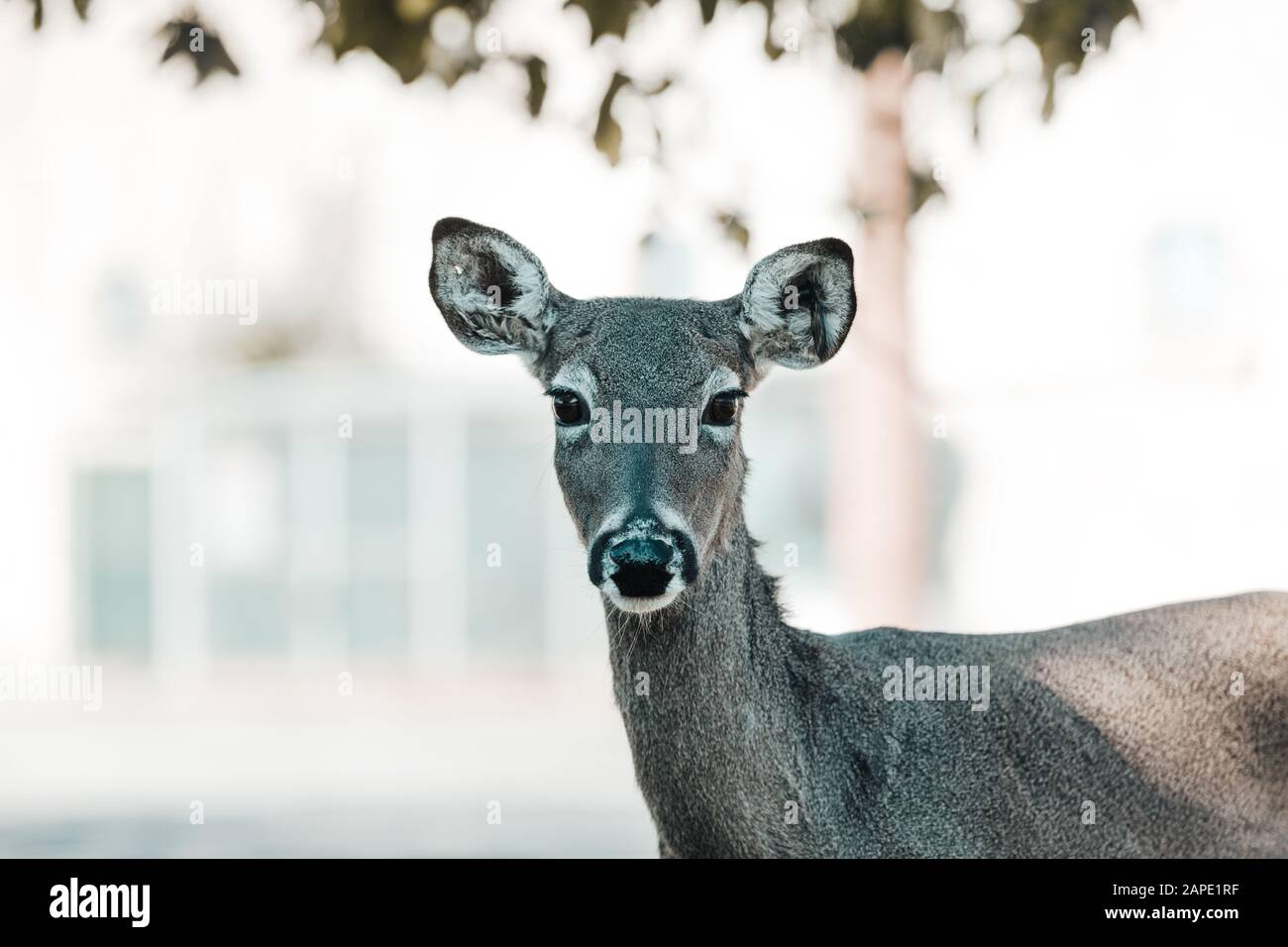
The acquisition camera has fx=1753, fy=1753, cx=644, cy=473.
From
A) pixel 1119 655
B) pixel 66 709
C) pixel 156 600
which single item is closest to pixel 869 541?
pixel 1119 655

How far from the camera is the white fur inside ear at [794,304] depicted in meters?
6.33

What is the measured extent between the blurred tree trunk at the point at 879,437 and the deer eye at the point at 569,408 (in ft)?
16.4

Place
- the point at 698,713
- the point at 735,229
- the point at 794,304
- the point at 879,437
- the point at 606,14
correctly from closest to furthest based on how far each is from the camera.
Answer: the point at 698,713
the point at 794,304
the point at 606,14
the point at 735,229
the point at 879,437

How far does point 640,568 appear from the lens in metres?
5.46

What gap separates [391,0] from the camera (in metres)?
8.10

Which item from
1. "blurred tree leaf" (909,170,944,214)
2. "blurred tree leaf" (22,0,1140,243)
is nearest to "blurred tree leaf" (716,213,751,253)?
"blurred tree leaf" (22,0,1140,243)

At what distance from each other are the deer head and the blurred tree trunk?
4469mm

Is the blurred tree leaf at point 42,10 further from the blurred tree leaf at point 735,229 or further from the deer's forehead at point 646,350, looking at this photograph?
the blurred tree leaf at point 735,229

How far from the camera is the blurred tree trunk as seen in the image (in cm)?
1106

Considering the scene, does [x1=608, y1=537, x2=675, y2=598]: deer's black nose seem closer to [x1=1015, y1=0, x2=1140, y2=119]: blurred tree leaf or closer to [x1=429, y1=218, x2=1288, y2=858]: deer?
[x1=429, y1=218, x2=1288, y2=858]: deer

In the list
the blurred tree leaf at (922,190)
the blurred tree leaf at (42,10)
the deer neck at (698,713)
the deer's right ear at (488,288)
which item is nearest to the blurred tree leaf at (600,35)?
the blurred tree leaf at (42,10)

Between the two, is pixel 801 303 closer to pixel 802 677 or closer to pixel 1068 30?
pixel 802 677

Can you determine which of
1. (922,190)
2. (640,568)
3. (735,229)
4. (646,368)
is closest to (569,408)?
(646,368)

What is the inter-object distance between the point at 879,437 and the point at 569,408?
5.80 metres
